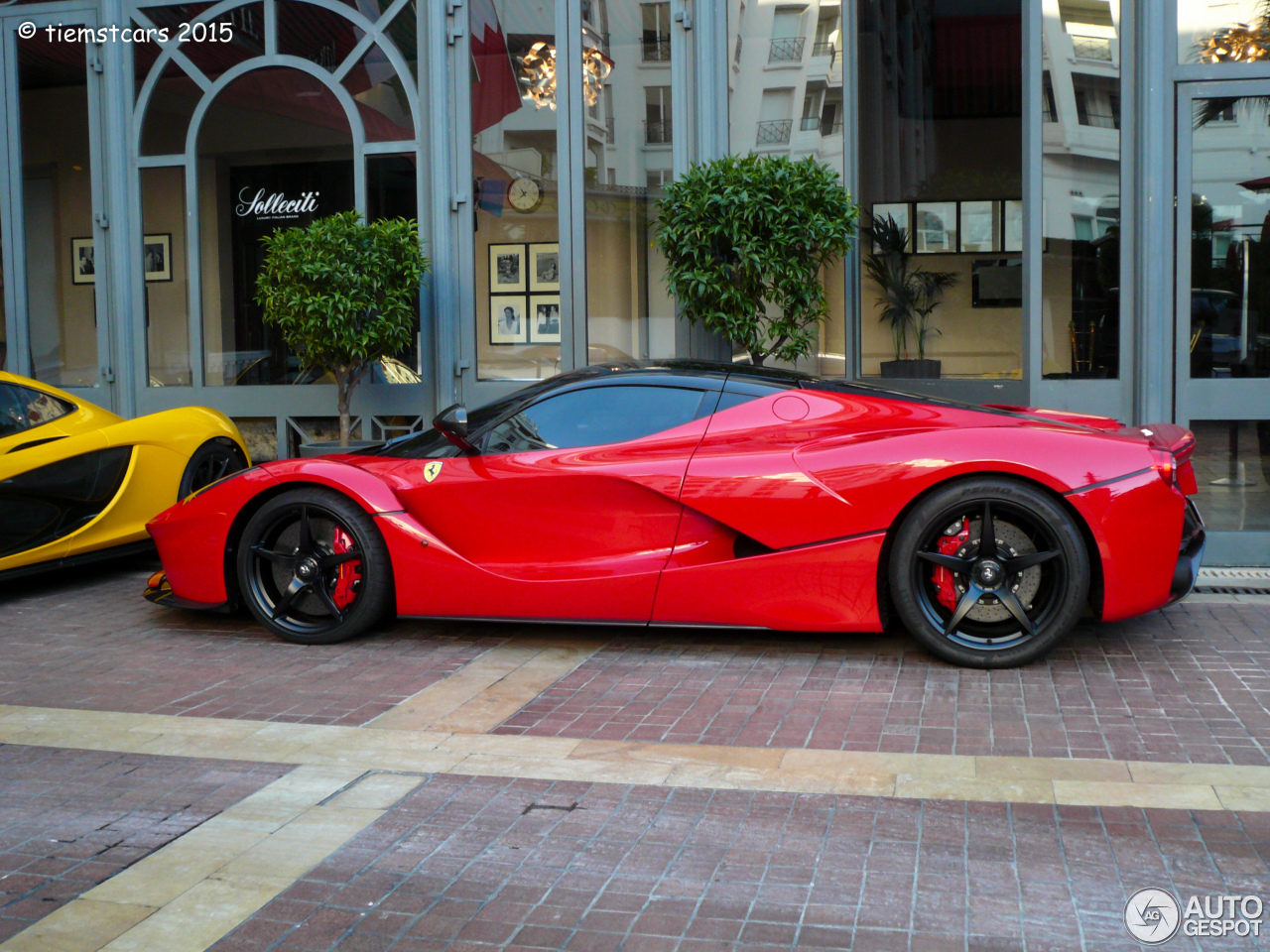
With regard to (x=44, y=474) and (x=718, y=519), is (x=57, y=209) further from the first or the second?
(x=718, y=519)

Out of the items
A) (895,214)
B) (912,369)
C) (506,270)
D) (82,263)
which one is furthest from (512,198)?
(82,263)

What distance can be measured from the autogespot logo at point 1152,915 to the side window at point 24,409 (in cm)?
627

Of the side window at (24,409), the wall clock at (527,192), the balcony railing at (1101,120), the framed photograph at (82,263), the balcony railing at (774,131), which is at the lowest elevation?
the side window at (24,409)

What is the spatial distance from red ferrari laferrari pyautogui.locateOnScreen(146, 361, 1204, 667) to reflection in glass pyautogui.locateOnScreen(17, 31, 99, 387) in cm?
526

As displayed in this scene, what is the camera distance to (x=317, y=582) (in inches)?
216

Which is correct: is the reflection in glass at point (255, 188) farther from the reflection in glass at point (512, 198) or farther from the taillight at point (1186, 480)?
the taillight at point (1186, 480)

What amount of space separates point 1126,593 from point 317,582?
3.59 m

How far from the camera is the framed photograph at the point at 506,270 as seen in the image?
904 cm

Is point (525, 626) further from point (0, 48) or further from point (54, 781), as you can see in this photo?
point (0, 48)

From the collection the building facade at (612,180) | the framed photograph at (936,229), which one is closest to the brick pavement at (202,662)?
the building facade at (612,180)

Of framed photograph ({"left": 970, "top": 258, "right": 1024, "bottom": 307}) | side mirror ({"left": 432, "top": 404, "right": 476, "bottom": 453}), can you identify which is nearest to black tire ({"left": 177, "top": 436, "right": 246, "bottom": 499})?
side mirror ({"left": 432, "top": 404, "right": 476, "bottom": 453})

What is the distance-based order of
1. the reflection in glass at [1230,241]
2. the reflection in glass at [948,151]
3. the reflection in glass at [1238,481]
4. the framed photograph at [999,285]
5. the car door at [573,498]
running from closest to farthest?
the car door at [573,498] < the reflection in glass at [1238,481] < the reflection in glass at [1230,241] < the framed photograph at [999,285] < the reflection in glass at [948,151]

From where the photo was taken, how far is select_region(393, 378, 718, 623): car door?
16.6 ft

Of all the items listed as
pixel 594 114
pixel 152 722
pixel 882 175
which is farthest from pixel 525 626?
pixel 882 175
